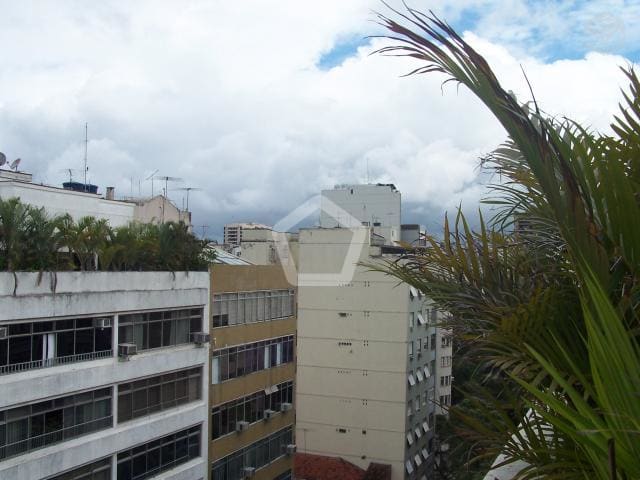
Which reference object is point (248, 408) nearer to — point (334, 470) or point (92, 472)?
point (92, 472)

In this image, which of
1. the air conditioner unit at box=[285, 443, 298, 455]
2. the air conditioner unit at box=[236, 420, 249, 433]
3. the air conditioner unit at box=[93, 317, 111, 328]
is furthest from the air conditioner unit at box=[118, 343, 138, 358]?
the air conditioner unit at box=[285, 443, 298, 455]

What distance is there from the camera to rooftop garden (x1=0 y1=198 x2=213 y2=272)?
29.6 ft

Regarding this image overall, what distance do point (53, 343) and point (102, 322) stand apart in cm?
93

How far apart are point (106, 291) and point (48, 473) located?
2744 millimetres

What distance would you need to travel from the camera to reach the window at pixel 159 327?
1063 centimetres

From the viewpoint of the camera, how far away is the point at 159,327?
11375 mm

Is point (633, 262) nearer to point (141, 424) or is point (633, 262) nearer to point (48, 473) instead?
point (48, 473)

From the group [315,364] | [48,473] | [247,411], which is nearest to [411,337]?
[315,364]

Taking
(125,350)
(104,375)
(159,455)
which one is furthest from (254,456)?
(104,375)

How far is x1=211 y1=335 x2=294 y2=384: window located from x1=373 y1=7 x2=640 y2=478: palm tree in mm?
10883

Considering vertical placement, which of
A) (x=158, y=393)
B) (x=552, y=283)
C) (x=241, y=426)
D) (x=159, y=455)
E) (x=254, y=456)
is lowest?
(x=254, y=456)

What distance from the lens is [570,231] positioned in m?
1.58

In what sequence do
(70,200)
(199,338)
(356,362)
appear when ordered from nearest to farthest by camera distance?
(199,338) → (70,200) → (356,362)

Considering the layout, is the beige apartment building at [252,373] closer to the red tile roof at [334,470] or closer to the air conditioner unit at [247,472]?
the air conditioner unit at [247,472]
